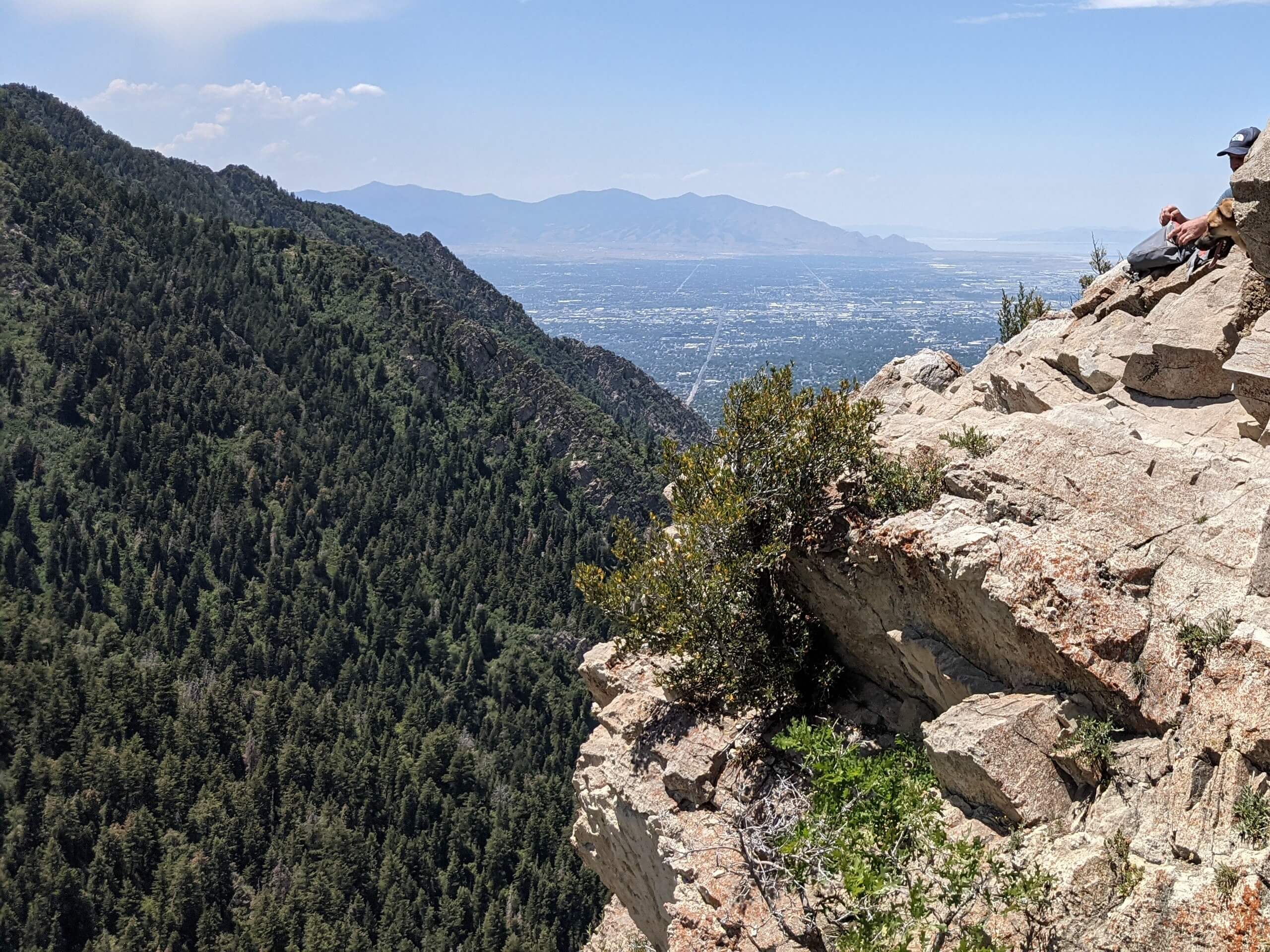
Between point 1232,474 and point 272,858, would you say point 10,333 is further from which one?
point 1232,474

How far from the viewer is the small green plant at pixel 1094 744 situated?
39.6 ft

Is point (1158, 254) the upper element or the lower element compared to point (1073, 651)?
upper

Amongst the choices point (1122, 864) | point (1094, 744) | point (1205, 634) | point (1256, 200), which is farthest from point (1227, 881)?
point (1256, 200)

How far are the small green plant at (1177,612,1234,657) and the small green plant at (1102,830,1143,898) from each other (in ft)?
8.53

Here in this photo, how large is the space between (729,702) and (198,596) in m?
135

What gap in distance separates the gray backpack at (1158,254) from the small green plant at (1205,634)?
10387mm

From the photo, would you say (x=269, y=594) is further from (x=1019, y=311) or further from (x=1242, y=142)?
(x=1242, y=142)

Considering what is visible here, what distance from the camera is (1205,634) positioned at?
11867 millimetres

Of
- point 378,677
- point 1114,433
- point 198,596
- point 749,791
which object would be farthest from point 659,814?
point 198,596

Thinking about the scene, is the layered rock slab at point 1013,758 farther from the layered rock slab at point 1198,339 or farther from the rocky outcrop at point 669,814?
the layered rock slab at point 1198,339

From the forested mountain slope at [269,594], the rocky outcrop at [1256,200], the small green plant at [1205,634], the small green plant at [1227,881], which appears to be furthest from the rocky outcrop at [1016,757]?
the forested mountain slope at [269,594]

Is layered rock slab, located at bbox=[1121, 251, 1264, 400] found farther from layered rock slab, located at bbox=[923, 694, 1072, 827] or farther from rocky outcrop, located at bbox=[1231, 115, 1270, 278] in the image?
layered rock slab, located at bbox=[923, 694, 1072, 827]

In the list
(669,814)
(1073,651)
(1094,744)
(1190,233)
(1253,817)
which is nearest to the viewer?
(1253,817)

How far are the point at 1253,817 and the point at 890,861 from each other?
15.4 ft
